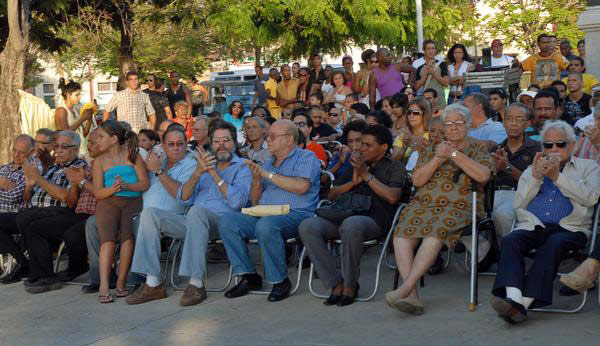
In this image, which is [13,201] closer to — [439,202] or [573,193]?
[439,202]

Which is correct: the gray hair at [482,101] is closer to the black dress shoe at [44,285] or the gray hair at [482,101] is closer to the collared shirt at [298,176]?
the collared shirt at [298,176]

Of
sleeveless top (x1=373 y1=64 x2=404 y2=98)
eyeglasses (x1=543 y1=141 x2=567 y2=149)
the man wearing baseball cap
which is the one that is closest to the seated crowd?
eyeglasses (x1=543 y1=141 x2=567 y2=149)

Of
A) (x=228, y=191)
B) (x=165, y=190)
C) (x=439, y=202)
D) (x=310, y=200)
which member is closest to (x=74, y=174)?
(x=165, y=190)

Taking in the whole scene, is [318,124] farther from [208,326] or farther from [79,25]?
[79,25]

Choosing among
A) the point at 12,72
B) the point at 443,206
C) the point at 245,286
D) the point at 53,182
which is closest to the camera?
the point at 443,206

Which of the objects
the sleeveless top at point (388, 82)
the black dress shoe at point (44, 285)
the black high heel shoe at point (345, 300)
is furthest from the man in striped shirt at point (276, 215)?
the sleeveless top at point (388, 82)

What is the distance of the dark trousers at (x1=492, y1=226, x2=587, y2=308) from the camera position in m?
6.31

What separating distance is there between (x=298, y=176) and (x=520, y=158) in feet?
5.97

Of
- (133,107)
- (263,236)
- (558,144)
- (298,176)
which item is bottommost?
(263,236)

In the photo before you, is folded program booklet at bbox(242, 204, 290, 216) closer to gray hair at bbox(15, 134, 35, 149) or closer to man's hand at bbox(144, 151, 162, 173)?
man's hand at bbox(144, 151, 162, 173)

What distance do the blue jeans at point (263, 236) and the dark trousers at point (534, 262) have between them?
1.86m

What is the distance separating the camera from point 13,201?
929cm

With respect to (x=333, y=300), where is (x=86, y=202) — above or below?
above

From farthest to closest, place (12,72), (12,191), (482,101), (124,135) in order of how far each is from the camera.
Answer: (12,72)
(12,191)
(482,101)
(124,135)
